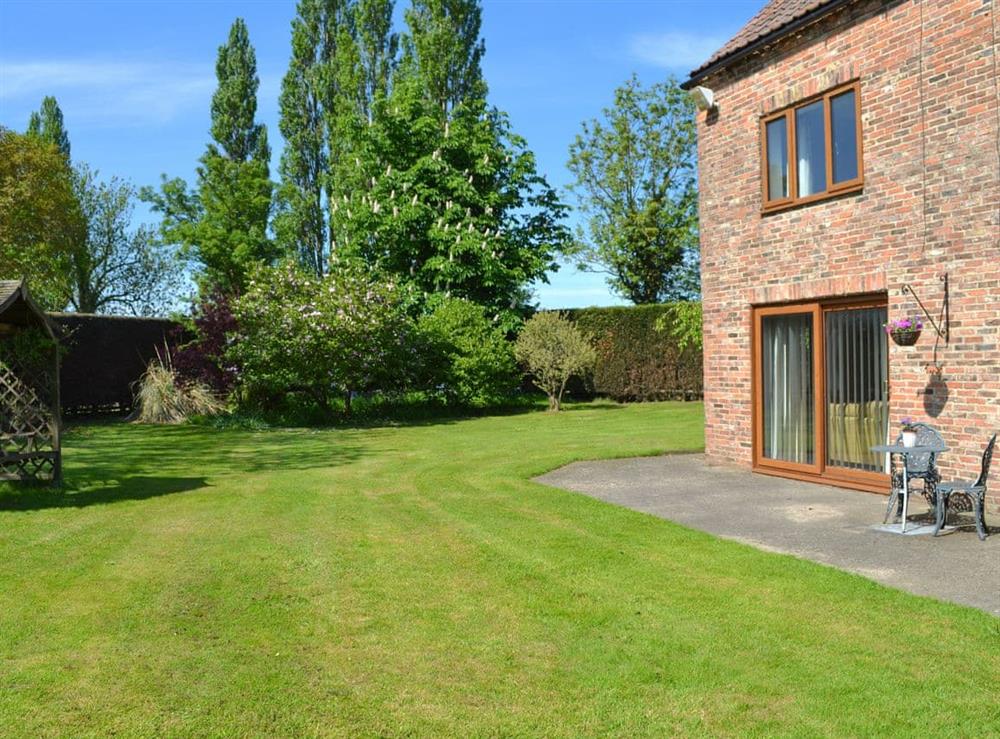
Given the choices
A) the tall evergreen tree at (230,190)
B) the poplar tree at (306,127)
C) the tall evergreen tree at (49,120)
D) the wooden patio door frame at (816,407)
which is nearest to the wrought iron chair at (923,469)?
the wooden patio door frame at (816,407)

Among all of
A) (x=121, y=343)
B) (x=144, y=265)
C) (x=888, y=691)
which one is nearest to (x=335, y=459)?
(x=888, y=691)

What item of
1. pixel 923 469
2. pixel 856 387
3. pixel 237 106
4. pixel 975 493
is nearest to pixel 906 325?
pixel 856 387

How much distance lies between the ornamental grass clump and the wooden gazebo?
11.2 m

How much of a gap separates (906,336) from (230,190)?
34986 millimetres

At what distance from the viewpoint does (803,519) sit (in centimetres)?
882

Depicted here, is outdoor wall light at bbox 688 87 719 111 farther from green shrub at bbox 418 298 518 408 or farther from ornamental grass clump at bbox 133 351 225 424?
ornamental grass clump at bbox 133 351 225 424

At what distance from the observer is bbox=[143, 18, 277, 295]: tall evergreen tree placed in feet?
125

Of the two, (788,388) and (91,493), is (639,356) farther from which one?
(91,493)

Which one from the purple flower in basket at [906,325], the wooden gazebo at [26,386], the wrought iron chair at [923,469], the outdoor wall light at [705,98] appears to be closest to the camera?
the wrought iron chair at [923,469]

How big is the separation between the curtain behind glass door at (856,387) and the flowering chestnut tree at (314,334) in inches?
502

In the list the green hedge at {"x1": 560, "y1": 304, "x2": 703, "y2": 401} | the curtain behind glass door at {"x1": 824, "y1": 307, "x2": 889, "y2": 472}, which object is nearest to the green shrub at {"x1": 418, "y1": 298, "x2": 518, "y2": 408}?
the green hedge at {"x1": 560, "y1": 304, "x2": 703, "y2": 401}

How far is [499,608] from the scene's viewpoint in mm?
5871

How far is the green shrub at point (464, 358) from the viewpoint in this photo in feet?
79.7

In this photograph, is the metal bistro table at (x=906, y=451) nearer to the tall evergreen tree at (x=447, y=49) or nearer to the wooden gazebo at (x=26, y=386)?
the wooden gazebo at (x=26, y=386)
